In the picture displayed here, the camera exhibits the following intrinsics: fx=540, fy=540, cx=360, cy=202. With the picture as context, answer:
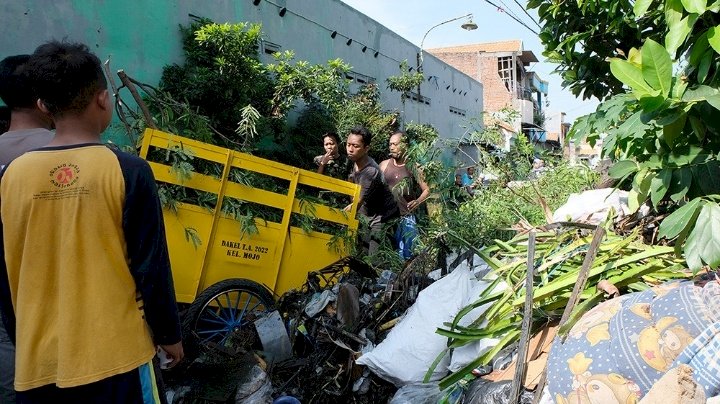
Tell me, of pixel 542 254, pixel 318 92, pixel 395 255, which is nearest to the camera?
pixel 542 254

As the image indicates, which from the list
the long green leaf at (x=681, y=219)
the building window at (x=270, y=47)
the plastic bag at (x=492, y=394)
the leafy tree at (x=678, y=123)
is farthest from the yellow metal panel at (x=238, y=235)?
the building window at (x=270, y=47)

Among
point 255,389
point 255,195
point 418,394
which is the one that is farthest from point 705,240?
point 255,195

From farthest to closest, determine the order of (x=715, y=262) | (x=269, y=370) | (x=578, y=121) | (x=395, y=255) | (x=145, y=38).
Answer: (x=145, y=38) < (x=395, y=255) < (x=269, y=370) < (x=578, y=121) < (x=715, y=262)

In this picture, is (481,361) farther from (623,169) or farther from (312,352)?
(312,352)

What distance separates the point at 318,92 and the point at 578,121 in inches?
257

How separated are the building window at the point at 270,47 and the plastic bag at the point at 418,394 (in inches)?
282

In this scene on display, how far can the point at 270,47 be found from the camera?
9.03m

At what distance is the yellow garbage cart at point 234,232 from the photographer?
148 inches

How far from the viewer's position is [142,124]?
414cm

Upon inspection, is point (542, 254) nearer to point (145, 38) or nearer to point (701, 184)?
point (701, 184)

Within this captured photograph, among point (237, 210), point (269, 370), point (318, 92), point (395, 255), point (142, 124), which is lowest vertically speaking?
point (269, 370)

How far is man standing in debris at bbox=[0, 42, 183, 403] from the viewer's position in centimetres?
166

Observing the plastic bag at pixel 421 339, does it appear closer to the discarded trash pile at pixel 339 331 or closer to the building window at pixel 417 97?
the discarded trash pile at pixel 339 331

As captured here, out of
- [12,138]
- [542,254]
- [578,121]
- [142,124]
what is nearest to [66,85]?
[12,138]
